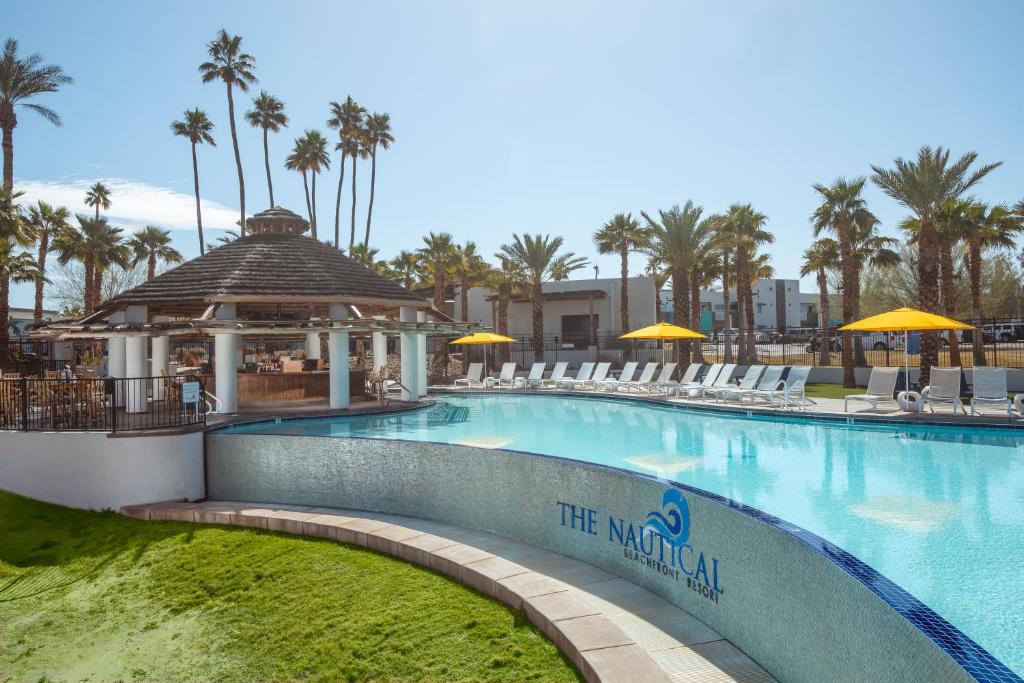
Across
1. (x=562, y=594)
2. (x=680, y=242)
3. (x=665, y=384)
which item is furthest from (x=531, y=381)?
(x=562, y=594)

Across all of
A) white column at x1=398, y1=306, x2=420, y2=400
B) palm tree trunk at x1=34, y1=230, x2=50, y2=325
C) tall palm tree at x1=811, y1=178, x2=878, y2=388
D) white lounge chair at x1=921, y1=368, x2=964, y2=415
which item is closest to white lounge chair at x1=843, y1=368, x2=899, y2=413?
white lounge chair at x1=921, y1=368, x2=964, y2=415

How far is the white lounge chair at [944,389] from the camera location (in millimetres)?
13875

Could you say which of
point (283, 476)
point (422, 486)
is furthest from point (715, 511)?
point (283, 476)

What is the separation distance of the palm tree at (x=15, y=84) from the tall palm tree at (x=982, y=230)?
3795 cm

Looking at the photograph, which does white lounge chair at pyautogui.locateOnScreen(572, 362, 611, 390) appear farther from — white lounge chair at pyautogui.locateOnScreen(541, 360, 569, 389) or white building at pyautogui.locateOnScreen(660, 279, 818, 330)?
white building at pyautogui.locateOnScreen(660, 279, 818, 330)

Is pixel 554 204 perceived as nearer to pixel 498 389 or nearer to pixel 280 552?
pixel 498 389

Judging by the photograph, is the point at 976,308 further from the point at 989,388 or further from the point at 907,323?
the point at 989,388

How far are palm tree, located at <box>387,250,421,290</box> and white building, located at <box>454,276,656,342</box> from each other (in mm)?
4817

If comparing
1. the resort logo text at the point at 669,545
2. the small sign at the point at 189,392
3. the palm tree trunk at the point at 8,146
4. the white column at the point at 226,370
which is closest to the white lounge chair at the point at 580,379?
the white column at the point at 226,370

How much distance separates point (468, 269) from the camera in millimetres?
35000

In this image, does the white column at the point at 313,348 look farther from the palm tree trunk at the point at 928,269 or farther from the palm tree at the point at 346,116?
the palm tree at the point at 346,116

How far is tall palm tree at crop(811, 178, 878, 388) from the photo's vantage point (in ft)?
80.2

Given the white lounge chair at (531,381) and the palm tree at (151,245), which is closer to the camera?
the white lounge chair at (531,381)

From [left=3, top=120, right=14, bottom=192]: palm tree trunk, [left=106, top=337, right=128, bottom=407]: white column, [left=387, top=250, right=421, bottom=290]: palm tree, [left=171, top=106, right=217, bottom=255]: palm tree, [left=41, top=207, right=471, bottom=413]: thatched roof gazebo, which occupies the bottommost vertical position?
[left=106, top=337, right=128, bottom=407]: white column
